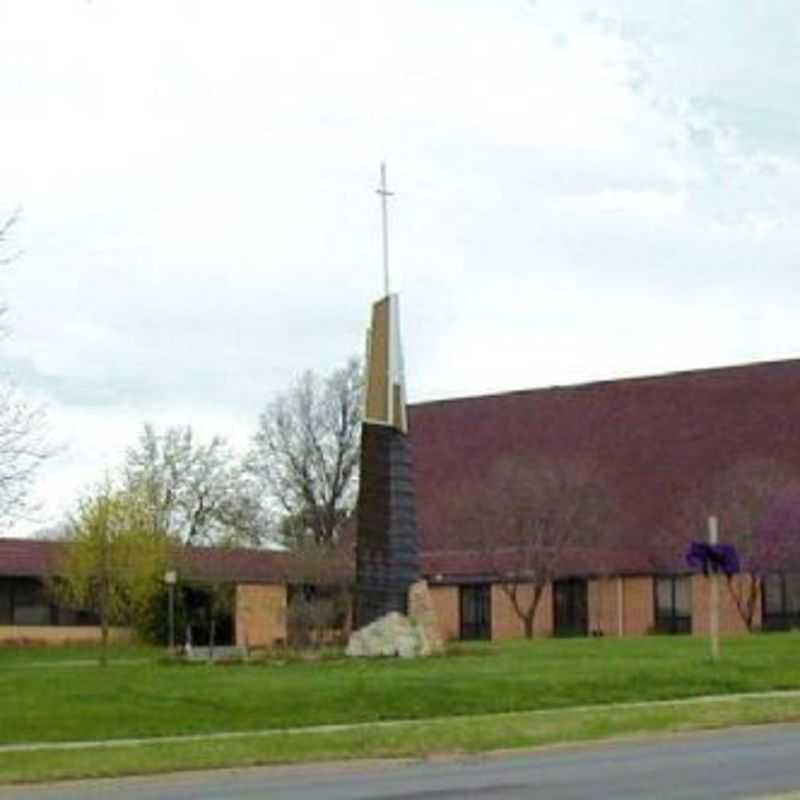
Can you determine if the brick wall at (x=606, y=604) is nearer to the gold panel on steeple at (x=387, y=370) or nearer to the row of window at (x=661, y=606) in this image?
the row of window at (x=661, y=606)

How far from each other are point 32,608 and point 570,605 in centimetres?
1944

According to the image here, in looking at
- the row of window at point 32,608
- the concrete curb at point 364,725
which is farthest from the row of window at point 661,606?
the concrete curb at point 364,725

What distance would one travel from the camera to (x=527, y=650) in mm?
42094

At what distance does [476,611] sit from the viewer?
7112 centimetres

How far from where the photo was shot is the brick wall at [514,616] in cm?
6838

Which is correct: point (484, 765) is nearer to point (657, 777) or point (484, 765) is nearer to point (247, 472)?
point (657, 777)

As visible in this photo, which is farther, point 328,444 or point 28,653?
point 328,444

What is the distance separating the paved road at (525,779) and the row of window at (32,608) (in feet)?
152

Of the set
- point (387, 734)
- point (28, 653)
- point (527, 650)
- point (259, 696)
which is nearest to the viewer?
point (387, 734)

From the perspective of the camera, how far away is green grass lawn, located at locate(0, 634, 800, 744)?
25.4 m

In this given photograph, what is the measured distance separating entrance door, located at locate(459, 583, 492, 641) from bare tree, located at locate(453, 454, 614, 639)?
164cm

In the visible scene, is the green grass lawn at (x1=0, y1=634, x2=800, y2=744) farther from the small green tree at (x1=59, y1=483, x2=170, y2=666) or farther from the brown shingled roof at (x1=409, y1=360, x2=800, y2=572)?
the brown shingled roof at (x1=409, y1=360, x2=800, y2=572)

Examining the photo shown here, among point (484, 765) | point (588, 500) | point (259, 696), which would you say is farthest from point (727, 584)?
point (484, 765)

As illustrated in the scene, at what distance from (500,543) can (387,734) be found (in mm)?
43450
